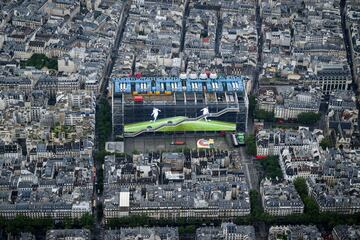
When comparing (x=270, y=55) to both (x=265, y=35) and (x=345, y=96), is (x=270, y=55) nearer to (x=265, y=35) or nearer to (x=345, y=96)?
(x=265, y=35)

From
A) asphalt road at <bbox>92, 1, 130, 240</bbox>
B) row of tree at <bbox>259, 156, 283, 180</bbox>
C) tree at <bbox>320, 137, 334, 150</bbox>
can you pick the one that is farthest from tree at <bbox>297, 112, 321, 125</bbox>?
asphalt road at <bbox>92, 1, 130, 240</bbox>

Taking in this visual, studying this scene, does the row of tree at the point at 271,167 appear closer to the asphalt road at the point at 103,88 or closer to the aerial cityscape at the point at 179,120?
the aerial cityscape at the point at 179,120

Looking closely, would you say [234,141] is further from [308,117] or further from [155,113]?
[308,117]

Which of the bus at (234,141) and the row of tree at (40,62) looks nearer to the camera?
the bus at (234,141)

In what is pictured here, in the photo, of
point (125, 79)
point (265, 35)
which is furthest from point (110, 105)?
point (265, 35)

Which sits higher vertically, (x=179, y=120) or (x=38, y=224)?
(x=179, y=120)

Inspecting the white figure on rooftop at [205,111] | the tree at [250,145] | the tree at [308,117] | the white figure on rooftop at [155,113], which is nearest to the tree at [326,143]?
the tree at [308,117]

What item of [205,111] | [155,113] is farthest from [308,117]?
[155,113]
